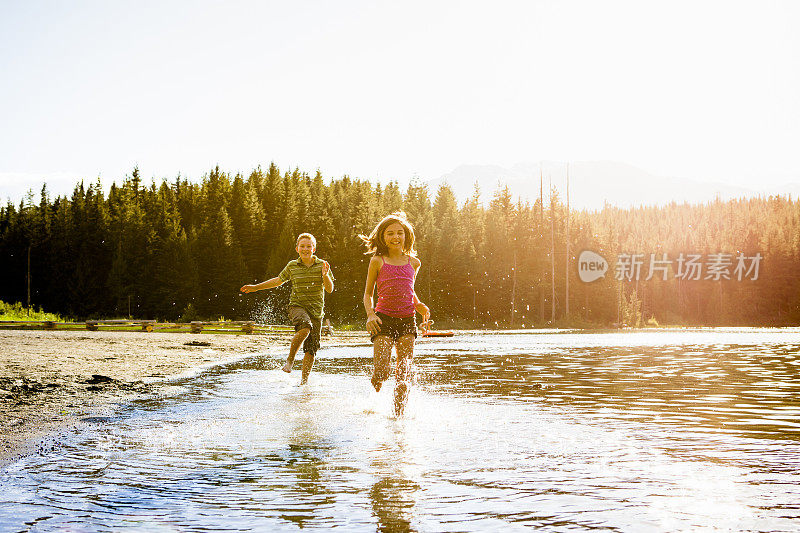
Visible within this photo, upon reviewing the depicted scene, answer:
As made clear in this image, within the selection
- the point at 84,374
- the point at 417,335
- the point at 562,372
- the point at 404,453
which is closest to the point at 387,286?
the point at 417,335

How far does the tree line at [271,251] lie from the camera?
75.7 m

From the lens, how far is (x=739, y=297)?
389 ft

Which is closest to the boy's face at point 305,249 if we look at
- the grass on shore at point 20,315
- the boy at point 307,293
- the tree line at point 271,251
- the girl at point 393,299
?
the boy at point 307,293

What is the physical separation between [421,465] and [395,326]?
2.96m

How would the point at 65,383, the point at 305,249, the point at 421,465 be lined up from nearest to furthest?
the point at 421,465 → the point at 65,383 → the point at 305,249

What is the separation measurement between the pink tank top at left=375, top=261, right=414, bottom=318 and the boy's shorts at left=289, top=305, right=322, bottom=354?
11.3 feet

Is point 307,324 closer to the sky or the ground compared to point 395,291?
closer to the ground

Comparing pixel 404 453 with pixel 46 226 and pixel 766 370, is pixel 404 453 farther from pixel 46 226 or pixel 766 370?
pixel 46 226

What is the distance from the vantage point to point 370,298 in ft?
26.4

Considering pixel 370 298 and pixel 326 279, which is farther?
pixel 326 279

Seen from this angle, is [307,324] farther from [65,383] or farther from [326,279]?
[65,383]

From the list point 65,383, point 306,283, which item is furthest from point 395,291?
point 65,383

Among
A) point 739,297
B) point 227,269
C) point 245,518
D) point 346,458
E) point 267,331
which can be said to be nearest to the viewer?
point 245,518

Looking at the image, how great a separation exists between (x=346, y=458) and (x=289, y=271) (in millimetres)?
6334
